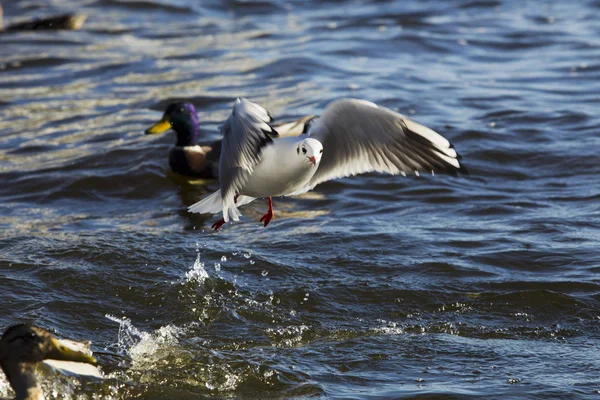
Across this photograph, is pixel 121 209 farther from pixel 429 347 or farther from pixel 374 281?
pixel 429 347

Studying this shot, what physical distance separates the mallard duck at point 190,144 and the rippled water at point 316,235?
0.21 m

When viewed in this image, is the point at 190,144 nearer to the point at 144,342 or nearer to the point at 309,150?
Answer: the point at 144,342

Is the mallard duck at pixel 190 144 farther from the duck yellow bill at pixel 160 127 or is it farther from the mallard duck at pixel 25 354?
the mallard duck at pixel 25 354

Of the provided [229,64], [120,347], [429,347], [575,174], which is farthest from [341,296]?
[229,64]

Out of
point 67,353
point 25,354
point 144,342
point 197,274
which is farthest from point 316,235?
point 25,354

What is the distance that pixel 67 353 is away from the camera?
17.6ft

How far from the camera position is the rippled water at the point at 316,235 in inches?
243

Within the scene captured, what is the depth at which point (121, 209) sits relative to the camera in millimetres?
9578

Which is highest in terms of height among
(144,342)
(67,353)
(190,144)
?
(190,144)

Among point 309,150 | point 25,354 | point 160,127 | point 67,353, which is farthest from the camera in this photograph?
point 160,127

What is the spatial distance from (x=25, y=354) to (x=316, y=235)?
3.67 metres

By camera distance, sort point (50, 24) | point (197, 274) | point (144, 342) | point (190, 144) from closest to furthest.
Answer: point (144, 342) < point (197, 274) < point (190, 144) < point (50, 24)

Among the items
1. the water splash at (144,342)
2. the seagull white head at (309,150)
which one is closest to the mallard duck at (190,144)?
the water splash at (144,342)

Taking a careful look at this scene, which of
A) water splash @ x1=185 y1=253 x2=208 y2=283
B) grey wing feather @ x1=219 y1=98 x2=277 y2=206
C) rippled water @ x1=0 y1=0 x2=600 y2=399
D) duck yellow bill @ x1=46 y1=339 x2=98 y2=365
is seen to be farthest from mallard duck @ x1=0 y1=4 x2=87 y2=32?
duck yellow bill @ x1=46 y1=339 x2=98 y2=365
